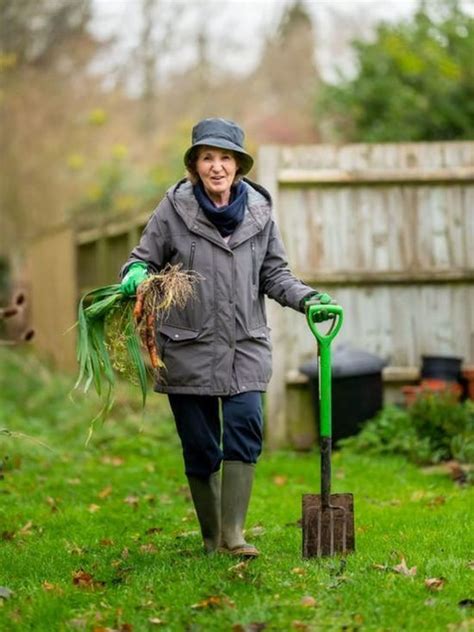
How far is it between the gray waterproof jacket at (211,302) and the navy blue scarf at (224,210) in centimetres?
3

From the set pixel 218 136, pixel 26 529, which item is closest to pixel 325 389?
pixel 218 136

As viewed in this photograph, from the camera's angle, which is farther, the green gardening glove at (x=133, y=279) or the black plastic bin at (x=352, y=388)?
the black plastic bin at (x=352, y=388)

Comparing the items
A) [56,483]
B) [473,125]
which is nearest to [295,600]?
[56,483]

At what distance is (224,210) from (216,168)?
19 centimetres

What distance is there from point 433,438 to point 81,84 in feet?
64.9

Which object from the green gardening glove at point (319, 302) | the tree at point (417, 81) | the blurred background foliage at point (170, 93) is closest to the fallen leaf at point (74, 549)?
the green gardening glove at point (319, 302)

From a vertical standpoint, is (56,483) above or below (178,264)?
below

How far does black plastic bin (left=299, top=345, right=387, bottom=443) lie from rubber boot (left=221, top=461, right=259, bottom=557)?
323 cm

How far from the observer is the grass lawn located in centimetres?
412

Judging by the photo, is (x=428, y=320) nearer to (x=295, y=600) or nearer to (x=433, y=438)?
(x=433, y=438)

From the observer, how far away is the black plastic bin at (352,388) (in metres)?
8.32

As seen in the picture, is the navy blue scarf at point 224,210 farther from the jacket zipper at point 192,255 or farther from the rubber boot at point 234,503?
the rubber boot at point 234,503

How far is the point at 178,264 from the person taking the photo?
508 centimetres

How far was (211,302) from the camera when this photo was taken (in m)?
5.11
